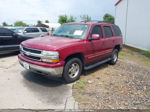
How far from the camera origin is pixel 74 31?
510 centimetres

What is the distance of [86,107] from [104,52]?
3.09 meters

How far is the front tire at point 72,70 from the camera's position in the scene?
4.20 meters

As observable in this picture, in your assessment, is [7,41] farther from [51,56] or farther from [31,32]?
[31,32]

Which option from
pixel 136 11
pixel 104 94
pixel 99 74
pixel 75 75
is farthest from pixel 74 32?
pixel 136 11

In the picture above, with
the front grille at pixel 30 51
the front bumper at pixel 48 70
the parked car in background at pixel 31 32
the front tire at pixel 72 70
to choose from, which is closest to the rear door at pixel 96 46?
the front tire at pixel 72 70

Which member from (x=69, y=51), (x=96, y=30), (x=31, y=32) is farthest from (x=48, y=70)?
(x=31, y=32)

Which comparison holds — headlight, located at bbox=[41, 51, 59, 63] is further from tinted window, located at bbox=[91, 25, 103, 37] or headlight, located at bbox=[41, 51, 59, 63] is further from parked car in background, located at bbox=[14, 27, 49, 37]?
parked car in background, located at bbox=[14, 27, 49, 37]

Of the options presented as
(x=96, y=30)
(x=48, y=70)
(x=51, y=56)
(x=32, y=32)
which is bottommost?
(x=48, y=70)

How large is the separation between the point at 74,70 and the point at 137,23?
10.2 meters

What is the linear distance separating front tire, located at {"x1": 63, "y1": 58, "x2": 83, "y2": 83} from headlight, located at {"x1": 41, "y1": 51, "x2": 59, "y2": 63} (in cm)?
49

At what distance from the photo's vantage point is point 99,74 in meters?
5.47

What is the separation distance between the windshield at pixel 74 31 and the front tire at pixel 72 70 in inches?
36.3

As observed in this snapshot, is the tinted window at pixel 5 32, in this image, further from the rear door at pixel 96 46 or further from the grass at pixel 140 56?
the grass at pixel 140 56

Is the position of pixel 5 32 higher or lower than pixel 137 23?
lower
